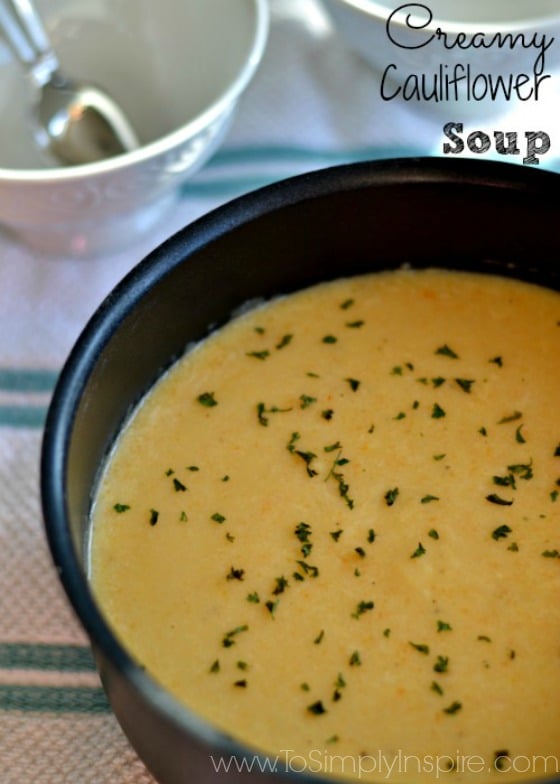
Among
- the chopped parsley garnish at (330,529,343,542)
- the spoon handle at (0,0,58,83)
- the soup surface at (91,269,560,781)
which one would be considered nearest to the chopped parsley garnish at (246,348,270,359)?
the soup surface at (91,269,560,781)

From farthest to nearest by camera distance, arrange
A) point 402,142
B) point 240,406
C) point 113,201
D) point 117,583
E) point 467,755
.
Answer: point 402,142
point 113,201
point 240,406
point 117,583
point 467,755

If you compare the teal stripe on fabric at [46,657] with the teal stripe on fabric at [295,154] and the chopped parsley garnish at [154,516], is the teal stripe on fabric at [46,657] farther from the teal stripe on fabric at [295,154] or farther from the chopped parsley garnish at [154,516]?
the teal stripe on fabric at [295,154]

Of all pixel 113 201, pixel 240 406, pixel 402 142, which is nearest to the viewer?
pixel 240 406

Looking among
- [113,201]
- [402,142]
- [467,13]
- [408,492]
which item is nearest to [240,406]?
[408,492]

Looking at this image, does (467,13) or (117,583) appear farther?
(467,13)

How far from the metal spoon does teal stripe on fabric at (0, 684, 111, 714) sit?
75 cm

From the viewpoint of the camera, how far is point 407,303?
1473 millimetres

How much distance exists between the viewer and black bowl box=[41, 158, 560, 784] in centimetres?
116

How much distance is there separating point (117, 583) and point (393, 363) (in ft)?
1.30

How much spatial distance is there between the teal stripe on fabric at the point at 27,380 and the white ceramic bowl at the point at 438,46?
0.59 meters

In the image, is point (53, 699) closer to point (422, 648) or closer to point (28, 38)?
point (422, 648)

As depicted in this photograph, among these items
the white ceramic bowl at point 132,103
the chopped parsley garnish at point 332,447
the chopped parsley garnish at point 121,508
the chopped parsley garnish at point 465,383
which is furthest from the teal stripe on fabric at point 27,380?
the chopped parsley garnish at point 465,383

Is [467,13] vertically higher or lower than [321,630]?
higher

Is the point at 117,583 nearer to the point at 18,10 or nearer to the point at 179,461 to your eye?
the point at 179,461
